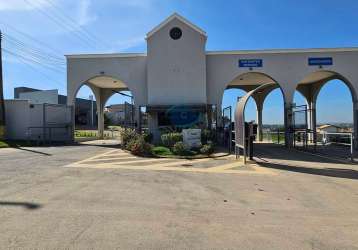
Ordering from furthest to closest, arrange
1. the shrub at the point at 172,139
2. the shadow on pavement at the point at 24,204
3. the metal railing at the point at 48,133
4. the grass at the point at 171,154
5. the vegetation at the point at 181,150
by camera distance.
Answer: the metal railing at the point at 48,133 < the shrub at the point at 172,139 < the vegetation at the point at 181,150 < the grass at the point at 171,154 < the shadow on pavement at the point at 24,204

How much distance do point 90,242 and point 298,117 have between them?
18604mm

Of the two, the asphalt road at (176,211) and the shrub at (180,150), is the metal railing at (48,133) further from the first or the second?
the asphalt road at (176,211)

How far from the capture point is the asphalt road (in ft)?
15.8

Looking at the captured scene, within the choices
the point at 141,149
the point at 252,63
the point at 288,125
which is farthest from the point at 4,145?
the point at 288,125

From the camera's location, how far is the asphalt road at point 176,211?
15.8 ft

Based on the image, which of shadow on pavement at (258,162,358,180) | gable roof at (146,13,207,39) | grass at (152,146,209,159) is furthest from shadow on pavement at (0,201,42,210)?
gable roof at (146,13,207,39)

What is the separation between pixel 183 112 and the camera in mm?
23141

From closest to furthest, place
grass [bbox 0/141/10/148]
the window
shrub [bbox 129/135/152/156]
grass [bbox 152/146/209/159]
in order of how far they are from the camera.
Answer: grass [bbox 152/146/209/159] < shrub [bbox 129/135/152/156] < grass [bbox 0/141/10/148] < the window

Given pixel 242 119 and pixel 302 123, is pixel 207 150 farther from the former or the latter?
pixel 302 123

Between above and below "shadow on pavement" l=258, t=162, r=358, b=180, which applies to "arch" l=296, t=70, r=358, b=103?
above

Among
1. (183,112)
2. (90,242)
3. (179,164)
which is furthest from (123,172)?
(183,112)

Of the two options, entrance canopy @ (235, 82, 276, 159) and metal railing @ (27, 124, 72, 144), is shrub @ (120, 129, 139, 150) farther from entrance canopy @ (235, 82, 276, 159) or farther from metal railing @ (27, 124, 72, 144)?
metal railing @ (27, 124, 72, 144)

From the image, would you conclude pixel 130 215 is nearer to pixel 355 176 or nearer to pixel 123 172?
pixel 123 172

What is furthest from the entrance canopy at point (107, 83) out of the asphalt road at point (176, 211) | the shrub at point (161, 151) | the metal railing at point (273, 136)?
the asphalt road at point (176, 211)
